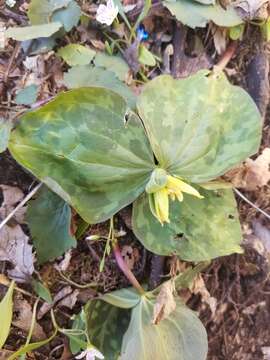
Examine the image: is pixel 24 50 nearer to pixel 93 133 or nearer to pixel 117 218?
pixel 93 133

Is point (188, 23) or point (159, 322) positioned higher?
point (188, 23)

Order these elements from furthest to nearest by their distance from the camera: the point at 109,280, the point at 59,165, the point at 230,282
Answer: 1. the point at 230,282
2. the point at 109,280
3. the point at 59,165

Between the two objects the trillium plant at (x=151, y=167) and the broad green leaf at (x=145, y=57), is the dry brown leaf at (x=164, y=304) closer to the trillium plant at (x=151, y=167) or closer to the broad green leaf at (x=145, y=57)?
the trillium plant at (x=151, y=167)

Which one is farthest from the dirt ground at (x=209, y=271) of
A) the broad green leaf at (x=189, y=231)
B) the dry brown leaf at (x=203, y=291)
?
the broad green leaf at (x=189, y=231)

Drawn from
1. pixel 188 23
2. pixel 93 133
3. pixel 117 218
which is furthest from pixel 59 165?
pixel 188 23

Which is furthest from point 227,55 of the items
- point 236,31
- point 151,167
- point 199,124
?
point 151,167

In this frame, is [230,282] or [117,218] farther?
[230,282]
